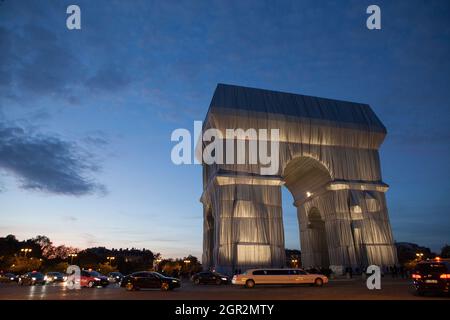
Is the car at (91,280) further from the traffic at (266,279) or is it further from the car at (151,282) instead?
the car at (151,282)

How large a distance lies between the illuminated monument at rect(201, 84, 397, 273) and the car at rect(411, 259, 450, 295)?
20289 mm

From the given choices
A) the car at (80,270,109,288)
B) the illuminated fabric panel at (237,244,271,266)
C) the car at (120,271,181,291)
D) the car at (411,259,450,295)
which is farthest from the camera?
the illuminated fabric panel at (237,244,271,266)

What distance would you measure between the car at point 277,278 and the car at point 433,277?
9.47 meters

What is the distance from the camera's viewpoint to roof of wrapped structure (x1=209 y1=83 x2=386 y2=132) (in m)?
41.3

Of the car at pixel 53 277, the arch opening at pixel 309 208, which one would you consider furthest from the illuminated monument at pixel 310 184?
the car at pixel 53 277

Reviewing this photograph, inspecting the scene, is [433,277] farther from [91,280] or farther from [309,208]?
[309,208]

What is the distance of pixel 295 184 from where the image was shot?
2066 inches

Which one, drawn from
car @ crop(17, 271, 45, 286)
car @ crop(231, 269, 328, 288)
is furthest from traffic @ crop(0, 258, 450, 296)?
car @ crop(17, 271, 45, 286)

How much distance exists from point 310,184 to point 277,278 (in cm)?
2399

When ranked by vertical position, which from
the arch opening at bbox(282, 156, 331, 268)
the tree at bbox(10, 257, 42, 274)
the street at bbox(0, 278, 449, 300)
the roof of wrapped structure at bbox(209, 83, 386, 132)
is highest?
the roof of wrapped structure at bbox(209, 83, 386, 132)

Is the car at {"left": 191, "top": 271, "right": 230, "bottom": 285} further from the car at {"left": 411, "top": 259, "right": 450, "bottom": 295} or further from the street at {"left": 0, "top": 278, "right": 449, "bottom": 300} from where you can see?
the car at {"left": 411, "top": 259, "right": 450, "bottom": 295}

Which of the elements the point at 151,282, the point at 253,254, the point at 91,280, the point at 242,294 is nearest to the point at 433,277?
the point at 242,294
